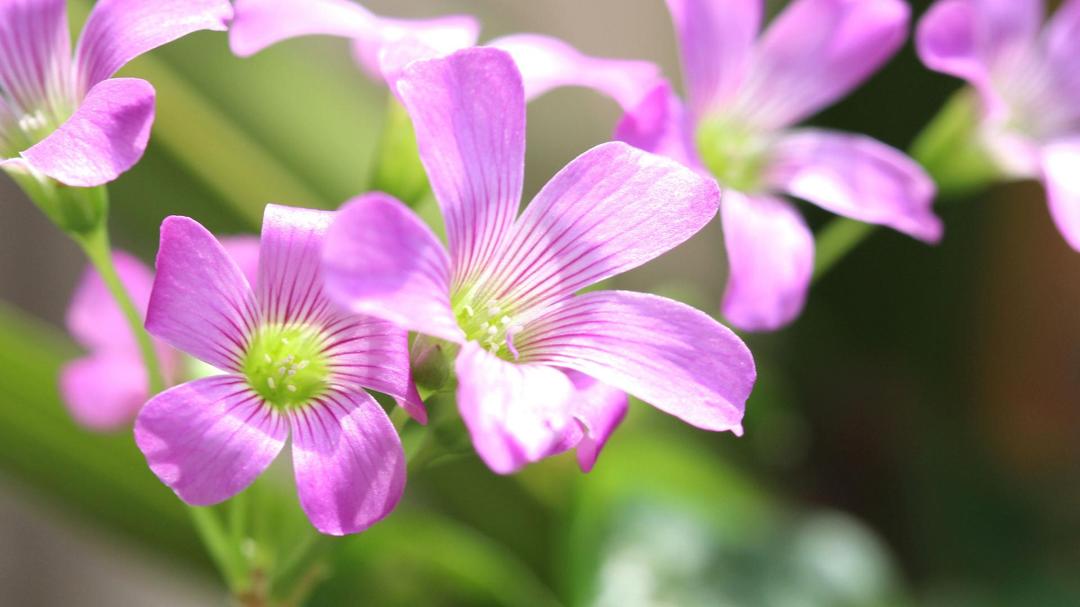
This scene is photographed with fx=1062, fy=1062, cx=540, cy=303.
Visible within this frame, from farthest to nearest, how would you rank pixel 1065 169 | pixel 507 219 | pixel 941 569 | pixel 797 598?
1. pixel 941 569
2. pixel 797 598
3. pixel 1065 169
4. pixel 507 219

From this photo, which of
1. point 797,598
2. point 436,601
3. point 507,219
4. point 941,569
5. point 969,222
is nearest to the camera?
point 507,219

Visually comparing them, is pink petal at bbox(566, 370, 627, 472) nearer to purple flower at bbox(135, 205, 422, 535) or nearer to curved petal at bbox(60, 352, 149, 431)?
purple flower at bbox(135, 205, 422, 535)

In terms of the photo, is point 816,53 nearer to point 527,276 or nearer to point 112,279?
point 527,276

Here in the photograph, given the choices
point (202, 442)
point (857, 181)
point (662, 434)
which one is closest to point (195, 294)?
point (202, 442)

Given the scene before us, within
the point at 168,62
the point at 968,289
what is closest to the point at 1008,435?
the point at 968,289

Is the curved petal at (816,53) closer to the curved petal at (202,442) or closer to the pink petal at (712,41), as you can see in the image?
the pink petal at (712,41)

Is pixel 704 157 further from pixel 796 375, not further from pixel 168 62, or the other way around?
pixel 796 375
